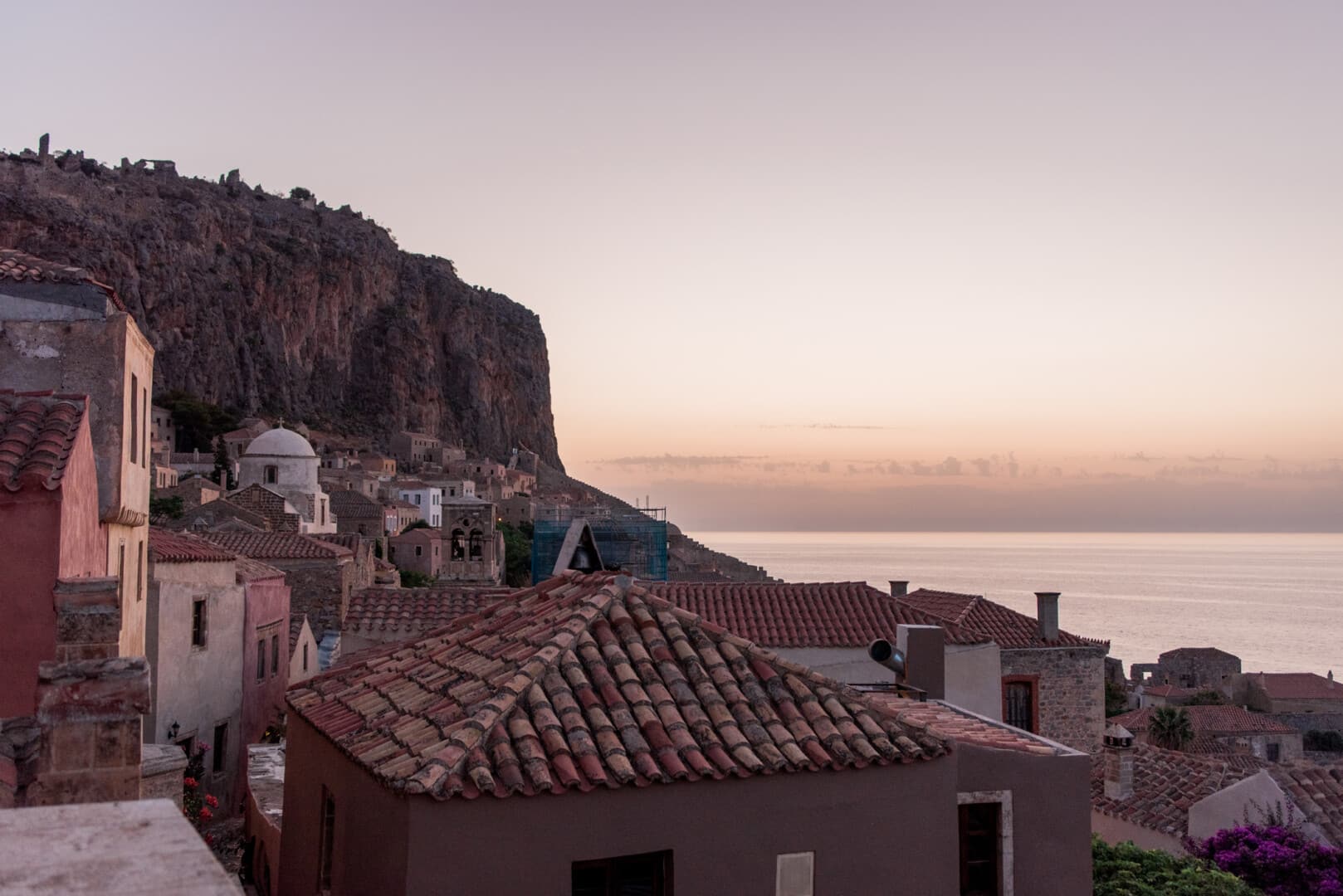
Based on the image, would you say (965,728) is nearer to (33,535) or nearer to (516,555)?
(33,535)

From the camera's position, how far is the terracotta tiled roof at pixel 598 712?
6543 mm

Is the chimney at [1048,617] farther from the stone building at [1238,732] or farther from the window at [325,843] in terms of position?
the stone building at [1238,732]

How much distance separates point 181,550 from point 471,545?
52.1 meters

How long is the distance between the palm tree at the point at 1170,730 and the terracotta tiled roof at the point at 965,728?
32.4m

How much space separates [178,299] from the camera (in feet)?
358

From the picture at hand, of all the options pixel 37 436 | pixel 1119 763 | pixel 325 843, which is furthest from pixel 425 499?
pixel 37 436

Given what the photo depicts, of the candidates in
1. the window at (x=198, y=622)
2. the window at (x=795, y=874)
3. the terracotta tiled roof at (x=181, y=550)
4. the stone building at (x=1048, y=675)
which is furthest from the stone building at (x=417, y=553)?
the window at (x=795, y=874)

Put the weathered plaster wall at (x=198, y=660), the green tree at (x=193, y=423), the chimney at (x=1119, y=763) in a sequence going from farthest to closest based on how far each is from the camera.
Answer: the green tree at (x=193, y=423), the chimney at (x=1119, y=763), the weathered plaster wall at (x=198, y=660)

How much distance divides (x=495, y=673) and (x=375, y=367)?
5176 inches

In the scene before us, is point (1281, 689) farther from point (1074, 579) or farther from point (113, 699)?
point (1074, 579)

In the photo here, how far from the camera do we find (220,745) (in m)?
21.3

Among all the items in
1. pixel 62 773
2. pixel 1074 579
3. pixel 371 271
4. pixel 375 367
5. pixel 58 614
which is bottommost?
pixel 1074 579

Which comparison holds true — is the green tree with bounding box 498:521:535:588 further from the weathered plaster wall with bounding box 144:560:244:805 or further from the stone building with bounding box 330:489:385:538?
the weathered plaster wall with bounding box 144:560:244:805

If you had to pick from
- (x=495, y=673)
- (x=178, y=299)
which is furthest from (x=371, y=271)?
(x=495, y=673)
